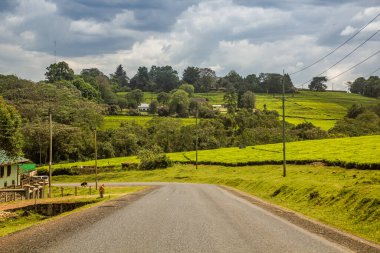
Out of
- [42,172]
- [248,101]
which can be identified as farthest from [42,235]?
[248,101]

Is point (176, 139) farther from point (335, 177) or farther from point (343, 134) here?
point (335, 177)

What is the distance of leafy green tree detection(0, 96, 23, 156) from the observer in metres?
52.2

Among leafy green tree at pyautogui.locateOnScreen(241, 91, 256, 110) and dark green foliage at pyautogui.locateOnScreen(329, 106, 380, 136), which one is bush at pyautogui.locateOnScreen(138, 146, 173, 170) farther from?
leafy green tree at pyautogui.locateOnScreen(241, 91, 256, 110)

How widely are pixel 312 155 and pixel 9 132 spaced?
46976 millimetres

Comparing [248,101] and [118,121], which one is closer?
[118,121]

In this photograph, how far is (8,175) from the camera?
6359 centimetres

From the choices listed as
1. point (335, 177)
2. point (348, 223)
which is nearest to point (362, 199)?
point (348, 223)

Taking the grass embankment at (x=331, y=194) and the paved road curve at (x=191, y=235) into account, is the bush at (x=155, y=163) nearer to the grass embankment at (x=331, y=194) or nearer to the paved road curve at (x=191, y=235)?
the grass embankment at (x=331, y=194)

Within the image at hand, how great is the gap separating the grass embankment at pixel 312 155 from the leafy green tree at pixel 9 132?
40250 millimetres

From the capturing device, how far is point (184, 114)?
184 meters

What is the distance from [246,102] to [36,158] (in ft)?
329

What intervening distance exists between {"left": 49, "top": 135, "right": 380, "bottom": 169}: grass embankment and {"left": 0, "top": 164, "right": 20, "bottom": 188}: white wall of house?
3964 cm

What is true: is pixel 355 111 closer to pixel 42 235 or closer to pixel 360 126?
pixel 360 126

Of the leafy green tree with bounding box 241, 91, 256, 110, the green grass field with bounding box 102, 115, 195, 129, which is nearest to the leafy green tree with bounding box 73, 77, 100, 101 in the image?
the green grass field with bounding box 102, 115, 195, 129
